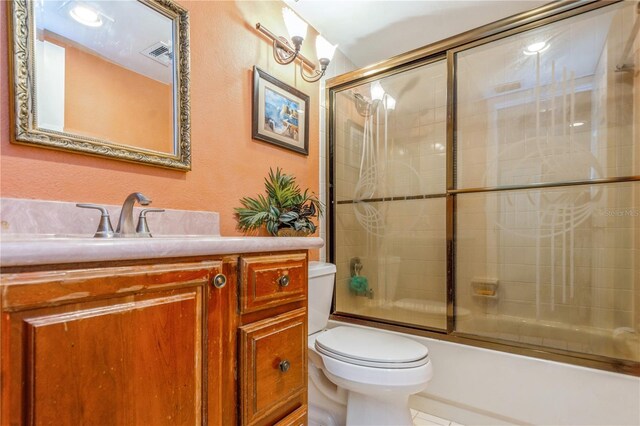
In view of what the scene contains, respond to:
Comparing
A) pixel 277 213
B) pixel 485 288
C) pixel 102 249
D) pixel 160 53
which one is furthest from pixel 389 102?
pixel 102 249

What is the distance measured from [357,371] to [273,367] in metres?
0.49

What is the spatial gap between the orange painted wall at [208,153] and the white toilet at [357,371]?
22.7 inches

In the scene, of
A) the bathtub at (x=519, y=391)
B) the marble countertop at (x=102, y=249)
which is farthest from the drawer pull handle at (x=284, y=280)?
the bathtub at (x=519, y=391)

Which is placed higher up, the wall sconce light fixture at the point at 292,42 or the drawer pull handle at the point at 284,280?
the wall sconce light fixture at the point at 292,42

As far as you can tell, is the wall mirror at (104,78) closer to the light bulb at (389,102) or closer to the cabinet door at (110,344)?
the cabinet door at (110,344)

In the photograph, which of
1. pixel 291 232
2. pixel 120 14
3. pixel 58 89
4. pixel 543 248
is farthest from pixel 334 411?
pixel 120 14

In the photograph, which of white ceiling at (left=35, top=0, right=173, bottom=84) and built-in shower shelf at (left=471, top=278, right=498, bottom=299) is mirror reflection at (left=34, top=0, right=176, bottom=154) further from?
built-in shower shelf at (left=471, top=278, right=498, bottom=299)

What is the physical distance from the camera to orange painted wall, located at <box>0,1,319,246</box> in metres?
0.87

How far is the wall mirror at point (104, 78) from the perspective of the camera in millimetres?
862

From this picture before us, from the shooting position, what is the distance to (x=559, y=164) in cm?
160

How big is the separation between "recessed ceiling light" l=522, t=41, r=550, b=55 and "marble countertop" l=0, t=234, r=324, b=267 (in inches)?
72.9

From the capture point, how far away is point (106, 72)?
1022 millimetres

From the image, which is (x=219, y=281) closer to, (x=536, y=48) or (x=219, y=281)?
(x=219, y=281)

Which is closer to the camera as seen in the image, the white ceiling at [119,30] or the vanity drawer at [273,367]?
the vanity drawer at [273,367]
